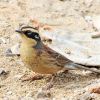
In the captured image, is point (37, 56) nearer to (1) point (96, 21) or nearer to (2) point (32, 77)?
(2) point (32, 77)

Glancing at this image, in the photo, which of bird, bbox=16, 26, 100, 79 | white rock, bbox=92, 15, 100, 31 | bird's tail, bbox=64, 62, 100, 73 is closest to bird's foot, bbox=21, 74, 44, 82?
bird, bbox=16, 26, 100, 79

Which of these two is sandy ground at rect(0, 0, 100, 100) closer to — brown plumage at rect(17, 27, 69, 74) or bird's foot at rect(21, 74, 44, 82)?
bird's foot at rect(21, 74, 44, 82)

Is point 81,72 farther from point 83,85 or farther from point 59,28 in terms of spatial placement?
point 59,28

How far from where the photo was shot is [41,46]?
755cm

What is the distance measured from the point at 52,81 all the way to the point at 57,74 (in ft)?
1.12

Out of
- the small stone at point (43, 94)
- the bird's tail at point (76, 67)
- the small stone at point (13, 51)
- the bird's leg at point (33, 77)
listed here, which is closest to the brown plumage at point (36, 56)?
the bird's tail at point (76, 67)

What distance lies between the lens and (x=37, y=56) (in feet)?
24.4

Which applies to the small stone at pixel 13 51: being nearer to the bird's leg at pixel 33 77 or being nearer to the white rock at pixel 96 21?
the bird's leg at pixel 33 77

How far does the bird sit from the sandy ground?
0.69 feet

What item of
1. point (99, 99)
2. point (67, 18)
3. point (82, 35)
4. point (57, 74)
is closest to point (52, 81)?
point (57, 74)

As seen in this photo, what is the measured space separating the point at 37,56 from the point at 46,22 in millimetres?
2241

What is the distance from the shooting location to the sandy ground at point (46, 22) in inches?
281

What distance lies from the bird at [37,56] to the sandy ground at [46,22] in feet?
0.69

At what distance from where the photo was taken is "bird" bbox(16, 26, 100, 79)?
24.2 ft
